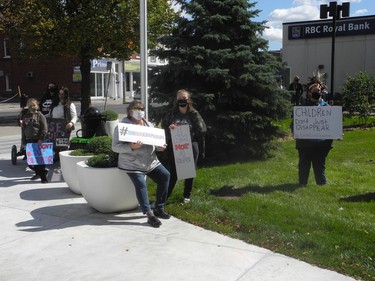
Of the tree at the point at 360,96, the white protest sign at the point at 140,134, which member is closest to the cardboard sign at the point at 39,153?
the white protest sign at the point at 140,134

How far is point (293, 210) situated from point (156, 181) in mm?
1876

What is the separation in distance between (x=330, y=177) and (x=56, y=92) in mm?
5911

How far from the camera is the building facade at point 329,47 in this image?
3444 centimetres

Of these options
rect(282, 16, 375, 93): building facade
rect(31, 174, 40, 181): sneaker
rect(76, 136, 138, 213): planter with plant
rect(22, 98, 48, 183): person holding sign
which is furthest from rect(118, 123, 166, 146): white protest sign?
rect(282, 16, 375, 93): building facade

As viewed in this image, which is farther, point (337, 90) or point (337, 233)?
point (337, 90)

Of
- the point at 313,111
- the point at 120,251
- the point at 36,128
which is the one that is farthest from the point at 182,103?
the point at 36,128

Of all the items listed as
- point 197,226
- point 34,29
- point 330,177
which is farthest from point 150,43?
point 197,226

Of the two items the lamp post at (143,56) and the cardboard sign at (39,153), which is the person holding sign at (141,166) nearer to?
the lamp post at (143,56)

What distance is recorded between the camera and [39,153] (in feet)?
28.4

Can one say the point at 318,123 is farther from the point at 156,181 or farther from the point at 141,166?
the point at 141,166

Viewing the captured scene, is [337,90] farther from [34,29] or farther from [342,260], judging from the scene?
[342,260]

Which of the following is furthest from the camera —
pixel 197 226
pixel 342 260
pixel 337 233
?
pixel 197 226

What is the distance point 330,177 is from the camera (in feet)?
28.0

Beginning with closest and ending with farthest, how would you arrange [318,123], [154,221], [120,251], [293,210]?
[120,251], [154,221], [293,210], [318,123]
